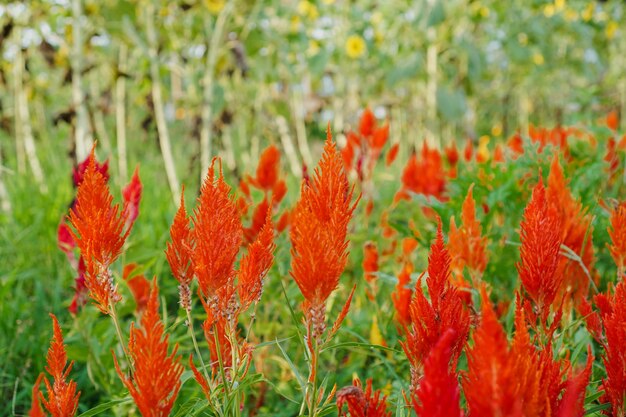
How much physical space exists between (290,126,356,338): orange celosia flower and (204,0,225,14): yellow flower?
124 inches

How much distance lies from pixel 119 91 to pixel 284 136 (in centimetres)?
134

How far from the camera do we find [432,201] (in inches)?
67.9

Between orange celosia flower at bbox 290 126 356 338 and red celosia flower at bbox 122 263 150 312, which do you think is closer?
orange celosia flower at bbox 290 126 356 338

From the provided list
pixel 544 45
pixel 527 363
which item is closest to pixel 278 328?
pixel 527 363

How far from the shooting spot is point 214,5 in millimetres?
3672

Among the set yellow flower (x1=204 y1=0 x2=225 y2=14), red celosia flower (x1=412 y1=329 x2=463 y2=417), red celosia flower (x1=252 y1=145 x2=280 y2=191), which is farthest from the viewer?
yellow flower (x1=204 y1=0 x2=225 y2=14)

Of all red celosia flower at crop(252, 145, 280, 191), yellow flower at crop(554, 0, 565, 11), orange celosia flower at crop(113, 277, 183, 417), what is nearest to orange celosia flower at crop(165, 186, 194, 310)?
orange celosia flower at crop(113, 277, 183, 417)

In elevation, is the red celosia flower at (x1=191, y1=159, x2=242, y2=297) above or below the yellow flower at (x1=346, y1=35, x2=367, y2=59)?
above

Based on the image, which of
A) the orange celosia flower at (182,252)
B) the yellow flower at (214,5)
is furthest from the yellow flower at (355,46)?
the orange celosia flower at (182,252)

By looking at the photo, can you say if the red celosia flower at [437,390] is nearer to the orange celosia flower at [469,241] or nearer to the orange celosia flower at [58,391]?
the orange celosia flower at [58,391]

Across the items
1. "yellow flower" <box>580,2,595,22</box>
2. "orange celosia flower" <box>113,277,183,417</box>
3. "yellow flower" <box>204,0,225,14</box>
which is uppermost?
"yellow flower" <box>204,0,225,14</box>

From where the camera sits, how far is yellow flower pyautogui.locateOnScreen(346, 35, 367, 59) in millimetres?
5093

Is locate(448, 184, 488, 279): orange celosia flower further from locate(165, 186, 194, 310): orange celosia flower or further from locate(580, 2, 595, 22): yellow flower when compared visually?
locate(580, 2, 595, 22): yellow flower

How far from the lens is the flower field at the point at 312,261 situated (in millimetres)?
668
